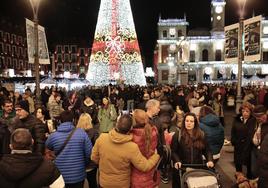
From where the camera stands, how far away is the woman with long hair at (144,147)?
4.47 metres

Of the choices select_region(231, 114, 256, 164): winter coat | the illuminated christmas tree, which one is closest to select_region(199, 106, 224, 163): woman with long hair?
select_region(231, 114, 256, 164): winter coat

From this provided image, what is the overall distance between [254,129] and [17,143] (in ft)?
13.8

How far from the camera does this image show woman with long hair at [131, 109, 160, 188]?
14.7 ft

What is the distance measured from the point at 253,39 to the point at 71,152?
9.35 meters

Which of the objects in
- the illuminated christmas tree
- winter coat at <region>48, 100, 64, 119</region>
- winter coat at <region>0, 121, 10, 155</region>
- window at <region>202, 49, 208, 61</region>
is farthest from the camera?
window at <region>202, 49, 208, 61</region>

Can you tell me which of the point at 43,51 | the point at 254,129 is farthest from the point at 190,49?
the point at 254,129

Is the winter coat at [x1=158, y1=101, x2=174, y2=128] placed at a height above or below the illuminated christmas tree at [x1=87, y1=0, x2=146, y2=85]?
below

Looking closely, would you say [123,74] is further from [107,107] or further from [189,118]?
[189,118]

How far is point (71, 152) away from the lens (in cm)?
486

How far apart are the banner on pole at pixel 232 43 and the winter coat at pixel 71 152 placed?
10.1 metres

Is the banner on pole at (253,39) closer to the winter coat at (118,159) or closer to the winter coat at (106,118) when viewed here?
the winter coat at (106,118)

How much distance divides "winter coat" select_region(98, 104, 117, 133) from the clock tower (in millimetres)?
74698

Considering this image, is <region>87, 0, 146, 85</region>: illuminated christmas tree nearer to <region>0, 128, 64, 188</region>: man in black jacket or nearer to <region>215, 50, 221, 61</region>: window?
<region>0, 128, 64, 188</region>: man in black jacket

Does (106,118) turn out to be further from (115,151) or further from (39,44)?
(115,151)
